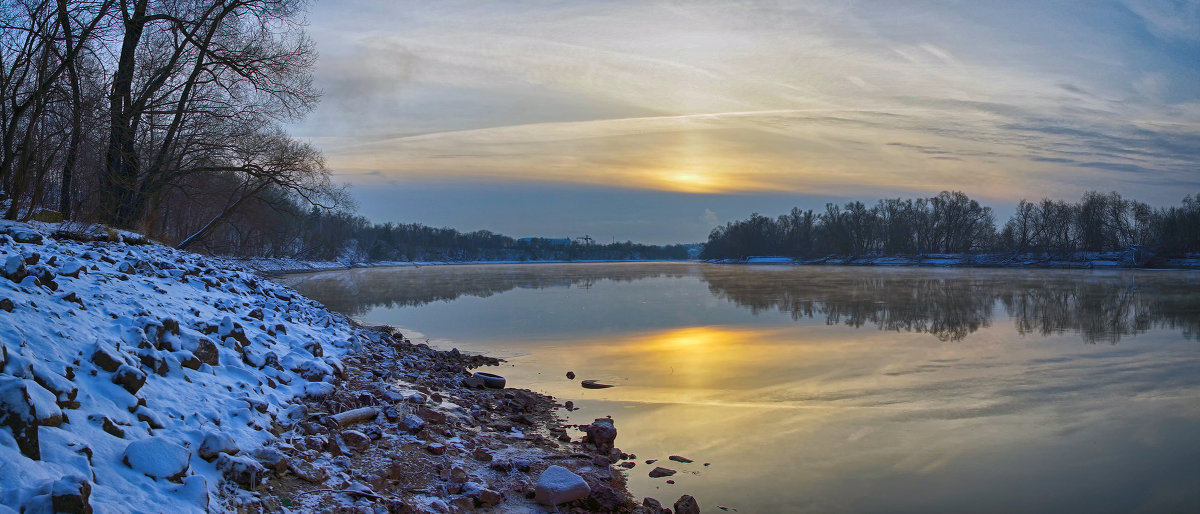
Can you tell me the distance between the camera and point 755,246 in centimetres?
13238

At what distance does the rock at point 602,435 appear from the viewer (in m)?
6.57

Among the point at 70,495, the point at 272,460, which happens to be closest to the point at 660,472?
the point at 272,460

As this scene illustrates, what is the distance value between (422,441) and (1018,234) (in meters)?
109

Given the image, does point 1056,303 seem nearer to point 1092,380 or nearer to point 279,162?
point 1092,380

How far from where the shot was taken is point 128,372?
4578 mm

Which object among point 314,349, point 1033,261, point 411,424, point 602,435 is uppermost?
point 1033,261

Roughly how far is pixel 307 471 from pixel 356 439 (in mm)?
818

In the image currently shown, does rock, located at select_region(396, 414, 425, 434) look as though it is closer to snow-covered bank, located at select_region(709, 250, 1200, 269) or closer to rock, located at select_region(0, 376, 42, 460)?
rock, located at select_region(0, 376, 42, 460)

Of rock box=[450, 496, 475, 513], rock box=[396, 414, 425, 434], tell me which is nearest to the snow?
rock box=[396, 414, 425, 434]

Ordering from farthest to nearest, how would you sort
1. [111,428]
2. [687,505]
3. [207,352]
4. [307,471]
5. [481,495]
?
[207,352] → [687,505] → [481,495] → [307,471] → [111,428]

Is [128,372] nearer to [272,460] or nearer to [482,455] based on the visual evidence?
[272,460]

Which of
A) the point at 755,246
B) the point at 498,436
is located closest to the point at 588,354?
the point at 498,436

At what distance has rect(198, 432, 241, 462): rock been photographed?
4199mm

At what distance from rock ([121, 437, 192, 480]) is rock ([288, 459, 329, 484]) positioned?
836mm
